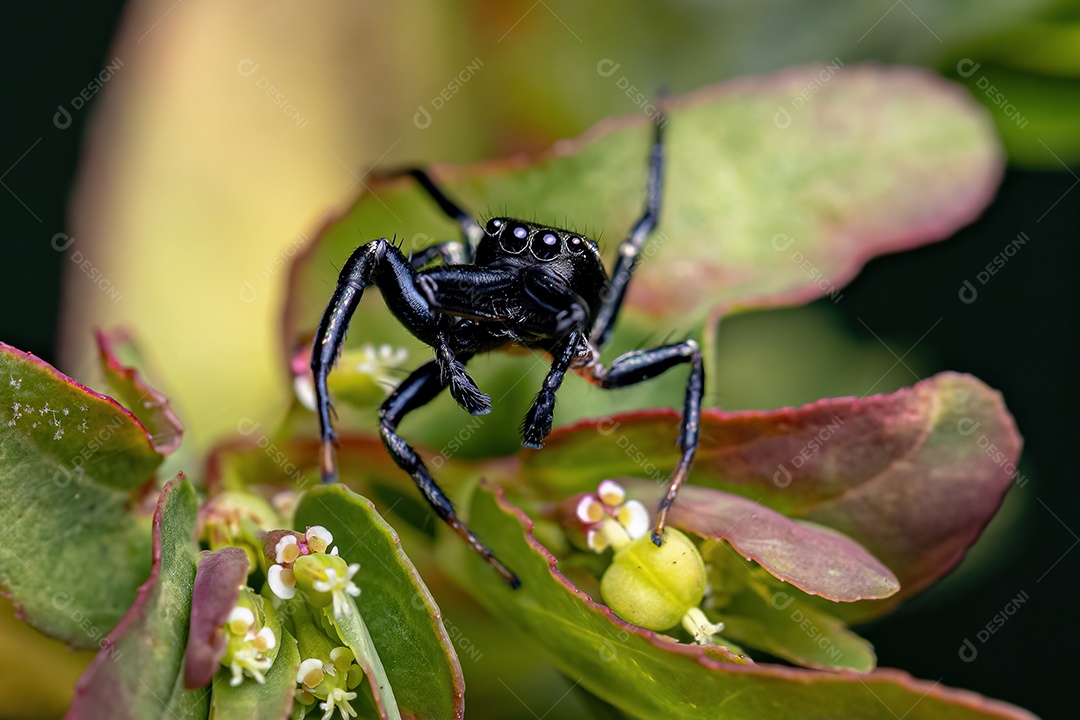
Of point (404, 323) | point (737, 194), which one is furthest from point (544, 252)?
point (737, 194)

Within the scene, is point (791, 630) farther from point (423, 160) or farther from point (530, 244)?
point (423, 160)

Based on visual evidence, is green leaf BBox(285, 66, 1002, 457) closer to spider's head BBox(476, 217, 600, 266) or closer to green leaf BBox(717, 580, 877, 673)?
spider's head BBox(476, 217, 600, 266)

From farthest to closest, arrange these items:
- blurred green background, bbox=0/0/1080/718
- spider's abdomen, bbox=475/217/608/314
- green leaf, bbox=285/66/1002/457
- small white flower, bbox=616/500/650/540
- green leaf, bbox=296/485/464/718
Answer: blurred green background, bbox=0/0/1080/718 < green leaf, bbox=285/66/1002/457 < spider's abdomen, bbox=475/217/608/314 < small white flower, bbox=616/500/650/540 < green leaf, bbox=296/485/464/718

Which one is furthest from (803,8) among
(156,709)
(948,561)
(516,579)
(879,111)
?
(156,709)

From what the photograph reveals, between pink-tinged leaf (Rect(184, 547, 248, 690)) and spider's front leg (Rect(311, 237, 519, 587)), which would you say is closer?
pink-tinged leaf (Rect(184, 547, 248, 690))

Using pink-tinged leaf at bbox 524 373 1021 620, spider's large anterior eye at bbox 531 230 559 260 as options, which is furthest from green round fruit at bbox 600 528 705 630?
spider's large anterior eye at bbox 531 230 559 260

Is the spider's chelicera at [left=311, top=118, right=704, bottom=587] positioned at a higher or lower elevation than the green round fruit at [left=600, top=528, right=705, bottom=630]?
higher
